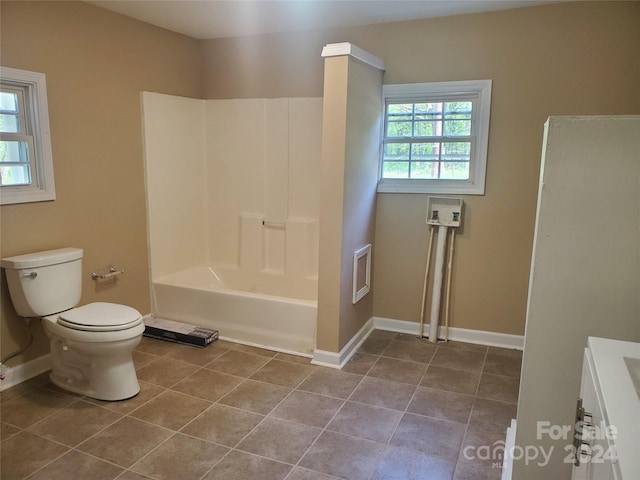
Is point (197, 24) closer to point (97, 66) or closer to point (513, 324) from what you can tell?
point (97, 66)

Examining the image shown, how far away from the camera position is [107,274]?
10.8 ft

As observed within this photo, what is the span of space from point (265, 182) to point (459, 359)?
81.4 inches

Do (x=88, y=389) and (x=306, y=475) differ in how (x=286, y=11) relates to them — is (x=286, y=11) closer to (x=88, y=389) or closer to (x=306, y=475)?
(x=88, y=389)

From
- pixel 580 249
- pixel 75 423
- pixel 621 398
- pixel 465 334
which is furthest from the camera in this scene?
pixel 465 334

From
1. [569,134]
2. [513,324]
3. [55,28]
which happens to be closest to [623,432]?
[569,134]

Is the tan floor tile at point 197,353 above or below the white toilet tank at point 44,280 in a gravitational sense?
below

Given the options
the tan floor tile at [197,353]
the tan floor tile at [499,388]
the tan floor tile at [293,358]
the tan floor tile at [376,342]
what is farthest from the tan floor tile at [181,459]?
the tan floor tile at [499,388]

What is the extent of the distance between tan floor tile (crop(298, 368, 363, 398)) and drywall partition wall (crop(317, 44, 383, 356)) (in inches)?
6.4

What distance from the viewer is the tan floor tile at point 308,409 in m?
2.47

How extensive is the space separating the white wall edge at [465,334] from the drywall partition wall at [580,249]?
1746 millimetres

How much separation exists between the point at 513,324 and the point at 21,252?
3.31 m

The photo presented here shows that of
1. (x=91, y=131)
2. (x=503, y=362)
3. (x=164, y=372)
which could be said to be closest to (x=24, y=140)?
(x=91, y=131)

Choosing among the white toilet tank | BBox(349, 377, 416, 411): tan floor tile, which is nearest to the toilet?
the white toilet tank

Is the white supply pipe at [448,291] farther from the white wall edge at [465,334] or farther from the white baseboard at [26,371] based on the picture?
the white baseboard at [26,371]
